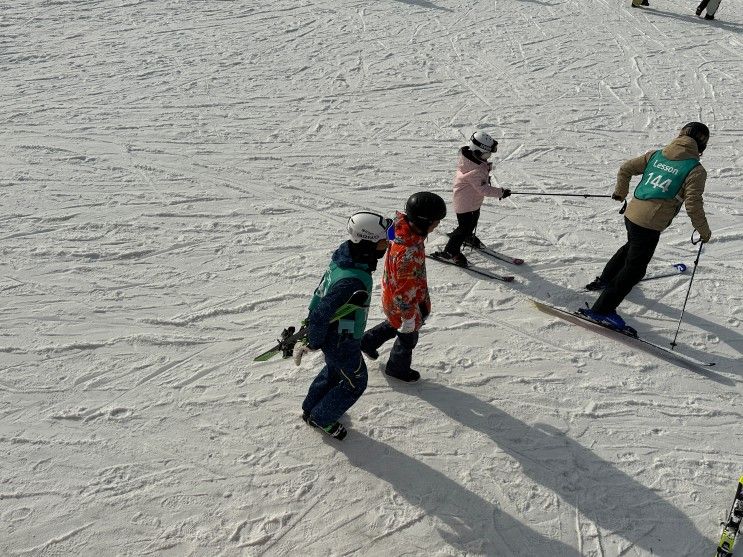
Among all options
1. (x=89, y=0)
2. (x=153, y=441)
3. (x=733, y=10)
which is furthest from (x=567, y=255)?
(x=733, y=10)

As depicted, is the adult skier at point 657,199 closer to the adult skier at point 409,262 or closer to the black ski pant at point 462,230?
the black ski pant at point 462,230

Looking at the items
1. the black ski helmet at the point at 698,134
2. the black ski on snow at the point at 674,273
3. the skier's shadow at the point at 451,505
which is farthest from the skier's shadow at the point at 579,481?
the black ski on snow at the point at 674,273

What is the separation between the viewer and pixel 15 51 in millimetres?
11633

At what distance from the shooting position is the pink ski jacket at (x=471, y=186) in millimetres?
5777

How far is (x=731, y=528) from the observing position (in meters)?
3.70

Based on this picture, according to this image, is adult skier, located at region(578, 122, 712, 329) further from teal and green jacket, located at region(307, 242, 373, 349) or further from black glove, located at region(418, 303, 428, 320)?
teal and green jacket, located at region(307, 242, 373, 349)

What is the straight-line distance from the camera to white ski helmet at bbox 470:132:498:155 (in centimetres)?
557

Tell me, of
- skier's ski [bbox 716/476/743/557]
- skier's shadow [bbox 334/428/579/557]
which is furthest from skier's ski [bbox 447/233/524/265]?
skier's ski [bbox 716/476/743/557]

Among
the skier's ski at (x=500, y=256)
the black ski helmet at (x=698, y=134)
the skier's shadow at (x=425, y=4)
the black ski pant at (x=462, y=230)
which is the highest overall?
the skier's shadow at (x=425, y=4)

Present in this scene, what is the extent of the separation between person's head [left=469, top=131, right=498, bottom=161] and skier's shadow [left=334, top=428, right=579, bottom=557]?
2957mm

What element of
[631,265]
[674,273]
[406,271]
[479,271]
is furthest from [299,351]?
[674,273]

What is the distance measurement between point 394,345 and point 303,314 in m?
1.28

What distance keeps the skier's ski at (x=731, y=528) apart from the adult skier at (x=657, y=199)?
6.46 feet

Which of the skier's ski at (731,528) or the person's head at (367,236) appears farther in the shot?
the skier's ski at (731,528)
